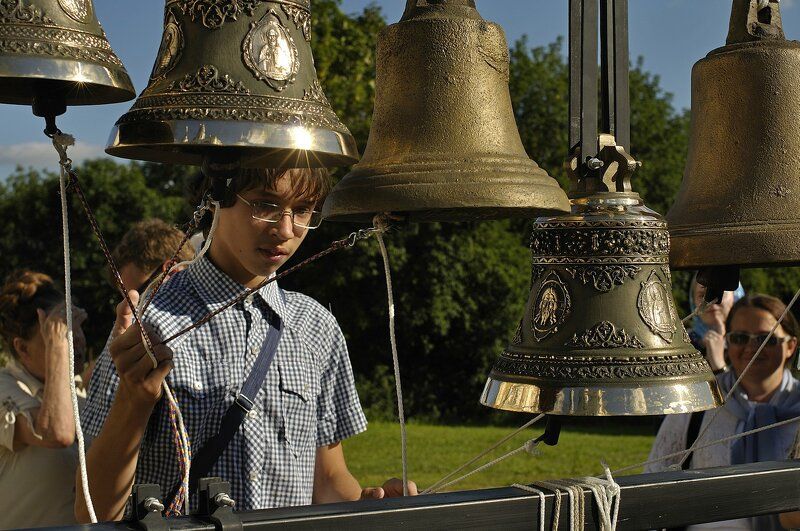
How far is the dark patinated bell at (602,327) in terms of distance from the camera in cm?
197

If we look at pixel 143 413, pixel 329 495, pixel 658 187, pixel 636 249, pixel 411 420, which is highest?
pixel 658 187

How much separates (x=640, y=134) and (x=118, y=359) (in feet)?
82.1

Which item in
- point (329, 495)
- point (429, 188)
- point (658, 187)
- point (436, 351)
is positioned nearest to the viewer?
point (429, 188)

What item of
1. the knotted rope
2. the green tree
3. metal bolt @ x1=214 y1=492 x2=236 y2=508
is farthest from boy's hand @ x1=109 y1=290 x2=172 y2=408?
the green tree

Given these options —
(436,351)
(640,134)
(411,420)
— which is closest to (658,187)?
(640,134)

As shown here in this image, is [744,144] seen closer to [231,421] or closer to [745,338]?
[231,421]

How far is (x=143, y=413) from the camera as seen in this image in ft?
7.26

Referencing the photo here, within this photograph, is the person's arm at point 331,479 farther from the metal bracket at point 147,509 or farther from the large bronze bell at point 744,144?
the metal bracket at point 147,509

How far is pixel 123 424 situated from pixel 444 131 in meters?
0.95

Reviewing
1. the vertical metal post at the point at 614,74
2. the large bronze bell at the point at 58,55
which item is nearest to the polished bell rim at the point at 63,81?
the large bronze bell at the point at 58,55

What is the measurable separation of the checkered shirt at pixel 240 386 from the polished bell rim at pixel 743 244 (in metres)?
1.02

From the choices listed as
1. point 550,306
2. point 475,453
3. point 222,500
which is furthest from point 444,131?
point 475,453

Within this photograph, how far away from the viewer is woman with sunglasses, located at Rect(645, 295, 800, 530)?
13.4 feet

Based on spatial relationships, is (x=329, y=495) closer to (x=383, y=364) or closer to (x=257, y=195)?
(x=257, y=195)
